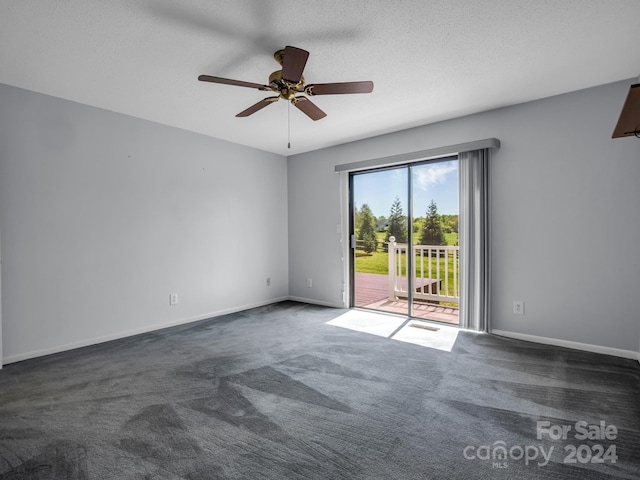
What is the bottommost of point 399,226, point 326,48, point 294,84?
point 399,226

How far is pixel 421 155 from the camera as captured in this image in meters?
3.84

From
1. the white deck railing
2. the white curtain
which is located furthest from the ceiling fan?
the white deck railing

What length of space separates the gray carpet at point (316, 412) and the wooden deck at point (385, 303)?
107 centimetres

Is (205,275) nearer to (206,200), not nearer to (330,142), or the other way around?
(206,200)

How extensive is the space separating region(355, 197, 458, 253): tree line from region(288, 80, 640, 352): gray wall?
0.75 metres

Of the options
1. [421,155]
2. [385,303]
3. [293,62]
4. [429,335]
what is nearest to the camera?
[293,62]

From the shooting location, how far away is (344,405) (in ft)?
6.75

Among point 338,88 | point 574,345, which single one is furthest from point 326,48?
point 574,345

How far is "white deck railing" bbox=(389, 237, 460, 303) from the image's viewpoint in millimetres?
4496

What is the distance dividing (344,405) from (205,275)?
2774mm

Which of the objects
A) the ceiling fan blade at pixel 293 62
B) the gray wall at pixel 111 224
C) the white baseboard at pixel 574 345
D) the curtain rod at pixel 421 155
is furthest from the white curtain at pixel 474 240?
the gray wall at pixel 111 224

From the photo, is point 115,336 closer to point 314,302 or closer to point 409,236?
point 314,302

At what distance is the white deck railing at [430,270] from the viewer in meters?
4.50

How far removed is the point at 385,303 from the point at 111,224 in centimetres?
377
